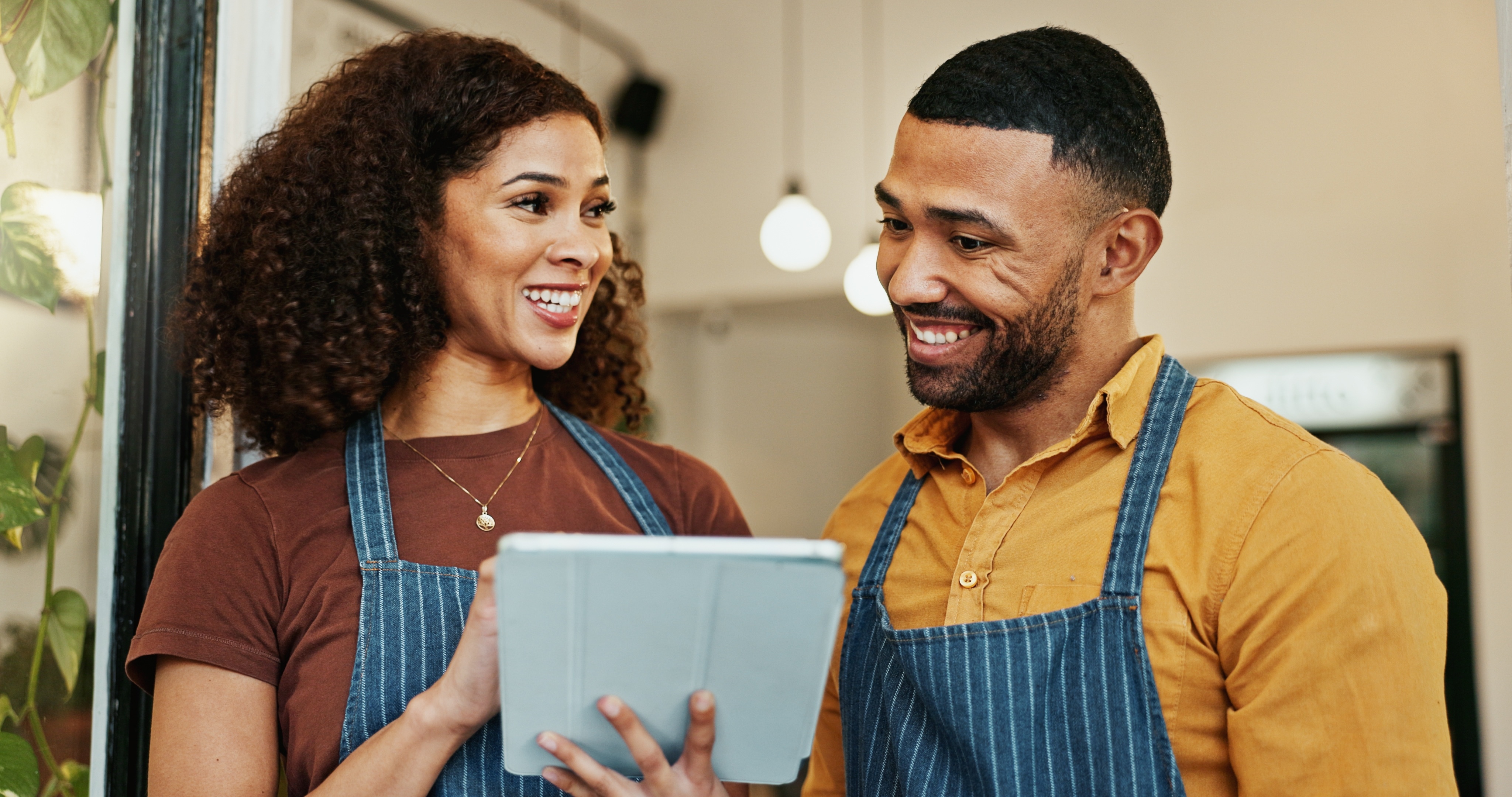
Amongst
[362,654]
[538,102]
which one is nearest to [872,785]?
[362,654]

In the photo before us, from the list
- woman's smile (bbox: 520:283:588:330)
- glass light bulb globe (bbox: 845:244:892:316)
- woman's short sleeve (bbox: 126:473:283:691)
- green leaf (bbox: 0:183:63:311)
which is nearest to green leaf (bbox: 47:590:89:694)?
woman's short sleeve (bbox: 126:473:283:691)

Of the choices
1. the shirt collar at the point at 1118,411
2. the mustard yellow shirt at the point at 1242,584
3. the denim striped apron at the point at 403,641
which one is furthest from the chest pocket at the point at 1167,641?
the denim striped apron at the point at 403,641

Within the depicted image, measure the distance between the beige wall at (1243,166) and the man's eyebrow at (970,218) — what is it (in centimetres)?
275

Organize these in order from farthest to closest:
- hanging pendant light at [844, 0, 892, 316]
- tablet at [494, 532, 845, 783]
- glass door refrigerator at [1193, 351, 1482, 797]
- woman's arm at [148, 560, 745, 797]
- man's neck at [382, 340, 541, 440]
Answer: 1. hanging pendant light at [844, 0, 892, 316]
2. glass door refrigerator at [1193, 351, 1482, 797]
3. man's neck at [382, 340, 541, 440]
4. woman's arm at [148, 560, 745, 797]
5. tablet at [494, 532, 845, 783]

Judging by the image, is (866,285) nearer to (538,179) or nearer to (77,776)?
(538,179)

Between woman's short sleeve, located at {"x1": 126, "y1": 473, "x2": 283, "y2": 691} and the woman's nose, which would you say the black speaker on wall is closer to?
the woman's nose

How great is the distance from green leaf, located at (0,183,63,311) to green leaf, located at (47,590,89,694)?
0.34 meters

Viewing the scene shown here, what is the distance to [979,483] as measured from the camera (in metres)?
1.37

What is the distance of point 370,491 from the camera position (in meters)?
1.34

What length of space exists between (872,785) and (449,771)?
471 mm

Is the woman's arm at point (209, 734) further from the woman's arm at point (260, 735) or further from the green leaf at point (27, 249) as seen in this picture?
the green leaf at point (27, 249)

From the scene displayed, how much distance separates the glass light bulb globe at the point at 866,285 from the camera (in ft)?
11.7

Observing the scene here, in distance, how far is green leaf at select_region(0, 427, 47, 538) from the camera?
130cm

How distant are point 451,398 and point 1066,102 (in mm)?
813
